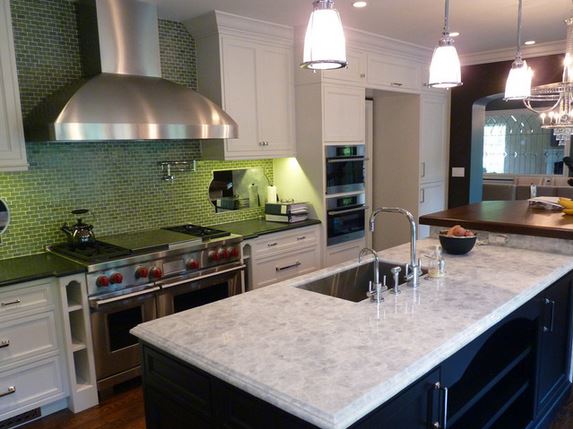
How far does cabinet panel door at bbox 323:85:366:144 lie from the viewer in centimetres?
420

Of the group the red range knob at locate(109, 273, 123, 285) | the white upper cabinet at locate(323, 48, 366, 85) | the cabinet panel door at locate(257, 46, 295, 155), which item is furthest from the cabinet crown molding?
the red range knob at locate(109, 273, 123, 285)

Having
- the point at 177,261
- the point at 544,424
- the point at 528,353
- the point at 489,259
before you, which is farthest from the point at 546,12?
the point at 177,261

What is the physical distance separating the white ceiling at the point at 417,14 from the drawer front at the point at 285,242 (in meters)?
1.77

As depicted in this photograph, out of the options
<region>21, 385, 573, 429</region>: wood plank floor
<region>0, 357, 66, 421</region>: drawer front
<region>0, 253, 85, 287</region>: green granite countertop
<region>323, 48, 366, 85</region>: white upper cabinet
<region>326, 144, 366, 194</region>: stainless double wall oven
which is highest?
<region>323, 48, 366, 85</region>: white upper cabinet

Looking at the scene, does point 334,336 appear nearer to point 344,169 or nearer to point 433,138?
point 344,169

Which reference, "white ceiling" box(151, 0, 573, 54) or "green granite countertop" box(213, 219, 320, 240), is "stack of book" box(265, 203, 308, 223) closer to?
"green granite countertop" box(213, 219, 320, 240)

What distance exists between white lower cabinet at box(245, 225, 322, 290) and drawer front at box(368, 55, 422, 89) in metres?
1.64

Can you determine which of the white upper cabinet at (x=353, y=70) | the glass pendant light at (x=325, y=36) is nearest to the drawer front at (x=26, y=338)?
the glass pendant light at (x=325, y=36)

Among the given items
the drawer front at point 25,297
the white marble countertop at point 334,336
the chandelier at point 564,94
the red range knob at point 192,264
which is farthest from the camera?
the red range knob at point 192,264

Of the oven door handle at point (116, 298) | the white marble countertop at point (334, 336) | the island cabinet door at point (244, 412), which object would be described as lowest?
the oven door handle at point (116, 298)

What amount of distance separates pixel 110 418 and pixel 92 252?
1015 millimetres

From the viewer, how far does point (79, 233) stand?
10.5ft

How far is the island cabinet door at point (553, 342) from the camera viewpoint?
2508mm

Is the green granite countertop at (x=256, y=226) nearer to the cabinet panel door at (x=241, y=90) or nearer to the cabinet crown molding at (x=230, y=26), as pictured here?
Result: the cabinet panel door at (x=241, y=90)
